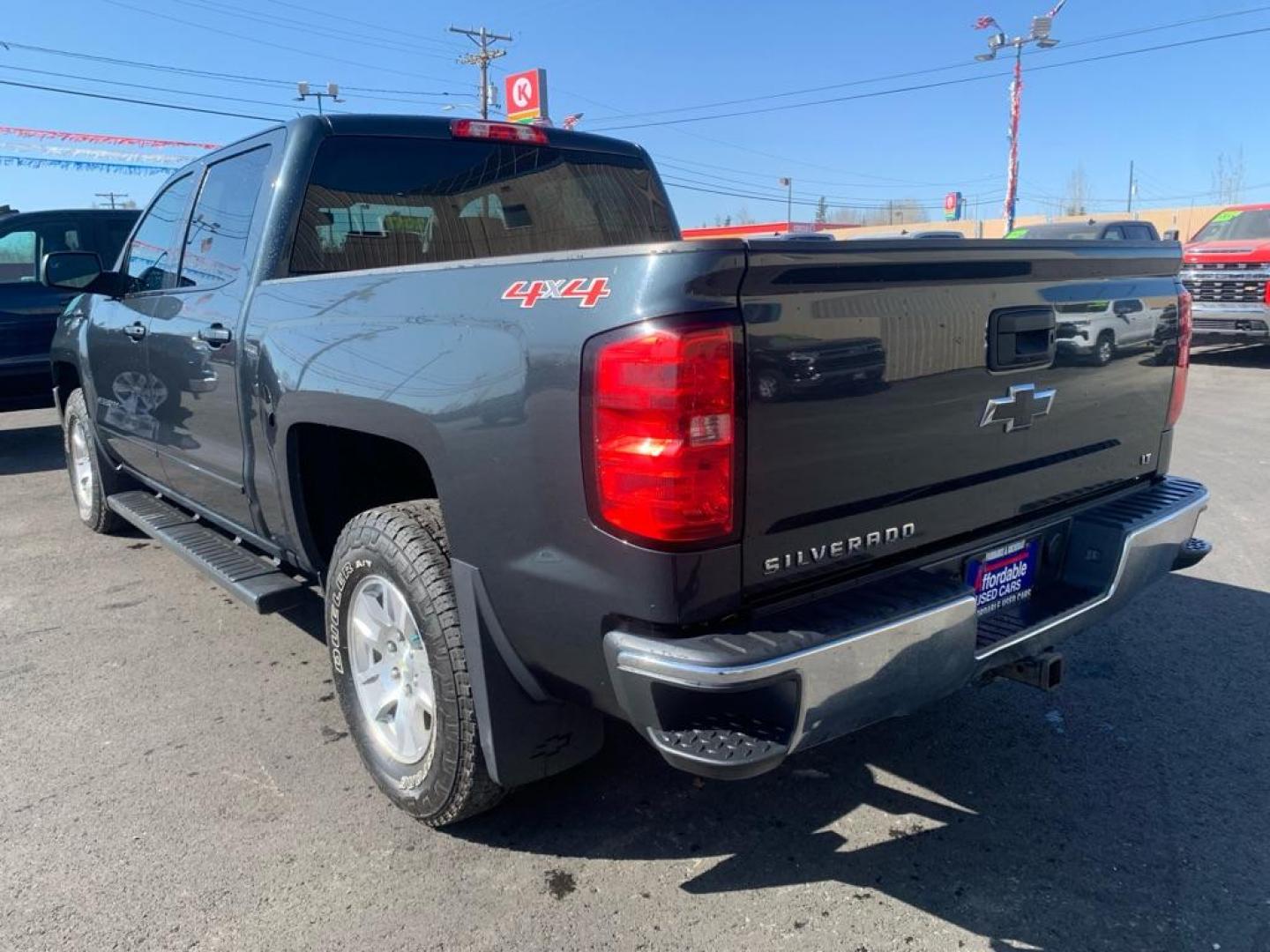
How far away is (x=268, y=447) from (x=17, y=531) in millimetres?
3893

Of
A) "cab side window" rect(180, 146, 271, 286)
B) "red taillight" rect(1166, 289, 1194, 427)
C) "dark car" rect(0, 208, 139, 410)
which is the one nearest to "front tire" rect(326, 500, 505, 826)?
"cab side window" rect(180, 146, 271, 286)

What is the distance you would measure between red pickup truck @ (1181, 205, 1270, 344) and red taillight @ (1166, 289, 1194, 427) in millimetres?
11115

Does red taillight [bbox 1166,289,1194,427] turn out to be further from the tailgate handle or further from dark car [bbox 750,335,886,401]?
dark car [bbox 750,335,886,401]

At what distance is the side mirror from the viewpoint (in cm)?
457

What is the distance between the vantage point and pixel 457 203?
3.76m

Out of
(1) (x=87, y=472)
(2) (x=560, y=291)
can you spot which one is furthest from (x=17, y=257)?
(2) (x=560, y=291)

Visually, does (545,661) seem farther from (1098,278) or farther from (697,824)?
(1098,278)

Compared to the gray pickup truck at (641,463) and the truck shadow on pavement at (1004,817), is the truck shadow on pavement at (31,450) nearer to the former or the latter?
the gray pickup truck at (641,463)

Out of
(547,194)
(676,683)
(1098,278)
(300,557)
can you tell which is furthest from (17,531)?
(1098,278)

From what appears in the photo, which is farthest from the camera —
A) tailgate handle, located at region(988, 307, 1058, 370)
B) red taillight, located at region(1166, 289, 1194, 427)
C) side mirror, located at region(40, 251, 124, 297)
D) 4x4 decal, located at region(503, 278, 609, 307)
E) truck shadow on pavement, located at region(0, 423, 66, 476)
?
truck shadow on pavement, located at region(0, 423, 66, 476)

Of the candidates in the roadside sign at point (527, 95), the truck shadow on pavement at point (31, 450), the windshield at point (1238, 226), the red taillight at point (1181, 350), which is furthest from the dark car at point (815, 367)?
the roadside sign at point (527, 95)

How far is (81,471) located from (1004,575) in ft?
18.5

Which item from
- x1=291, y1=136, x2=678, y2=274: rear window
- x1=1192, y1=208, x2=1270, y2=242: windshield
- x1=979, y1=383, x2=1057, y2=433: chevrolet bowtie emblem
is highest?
x1=1192, y1=208, x2=1270, y2=242: windshield

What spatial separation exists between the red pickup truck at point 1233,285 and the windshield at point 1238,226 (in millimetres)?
13
